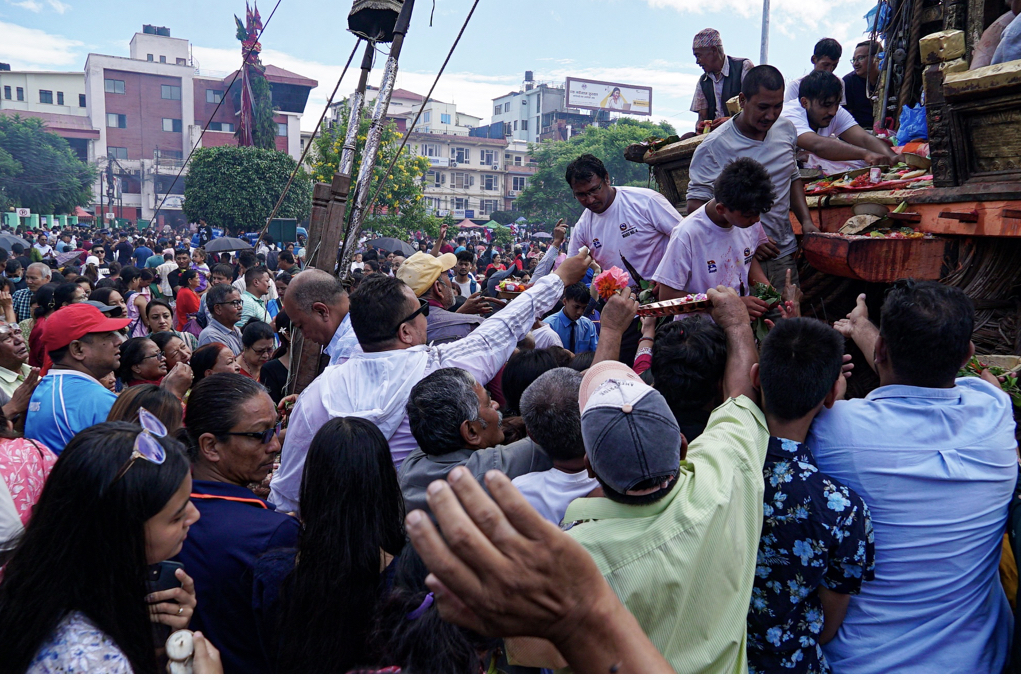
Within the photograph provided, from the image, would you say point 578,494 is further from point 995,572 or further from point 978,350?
point 978,350

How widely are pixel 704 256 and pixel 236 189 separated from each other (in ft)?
127

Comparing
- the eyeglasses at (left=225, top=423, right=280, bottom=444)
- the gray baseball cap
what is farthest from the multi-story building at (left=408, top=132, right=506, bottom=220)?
the gray baseball cap

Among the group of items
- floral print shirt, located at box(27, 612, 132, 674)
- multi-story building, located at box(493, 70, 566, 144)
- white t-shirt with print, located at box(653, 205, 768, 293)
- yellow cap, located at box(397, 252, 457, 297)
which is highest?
multi-story building, located at box(493, 70, 566, 144)

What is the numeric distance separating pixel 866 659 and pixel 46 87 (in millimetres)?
77096

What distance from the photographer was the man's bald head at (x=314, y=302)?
394 cm

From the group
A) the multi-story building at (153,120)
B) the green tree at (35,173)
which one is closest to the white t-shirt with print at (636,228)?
the green tree at (35,173)

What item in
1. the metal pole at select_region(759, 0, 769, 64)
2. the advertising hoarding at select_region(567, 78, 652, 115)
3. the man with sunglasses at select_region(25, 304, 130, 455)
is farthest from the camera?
the advertising hoarding at select_region(567, 78, 652, 115)

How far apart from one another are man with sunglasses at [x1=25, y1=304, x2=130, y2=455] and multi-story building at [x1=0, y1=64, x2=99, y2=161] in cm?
6540

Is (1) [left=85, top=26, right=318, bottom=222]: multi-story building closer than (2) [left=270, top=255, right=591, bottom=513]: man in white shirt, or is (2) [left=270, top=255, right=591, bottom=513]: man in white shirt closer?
(2) [left=270, top=255, right=591, bottom=513]: man in white shirt

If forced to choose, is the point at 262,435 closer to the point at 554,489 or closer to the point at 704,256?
the point at 554,489

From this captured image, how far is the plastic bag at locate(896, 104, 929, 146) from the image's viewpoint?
5375 millimetres

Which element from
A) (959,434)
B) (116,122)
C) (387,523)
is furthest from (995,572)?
(116,122)

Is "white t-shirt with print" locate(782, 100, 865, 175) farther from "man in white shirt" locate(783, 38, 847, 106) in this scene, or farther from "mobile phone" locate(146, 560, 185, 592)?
"mobile phone" locate(146, 560, 185, 592)

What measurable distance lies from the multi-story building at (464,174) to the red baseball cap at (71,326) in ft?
213
